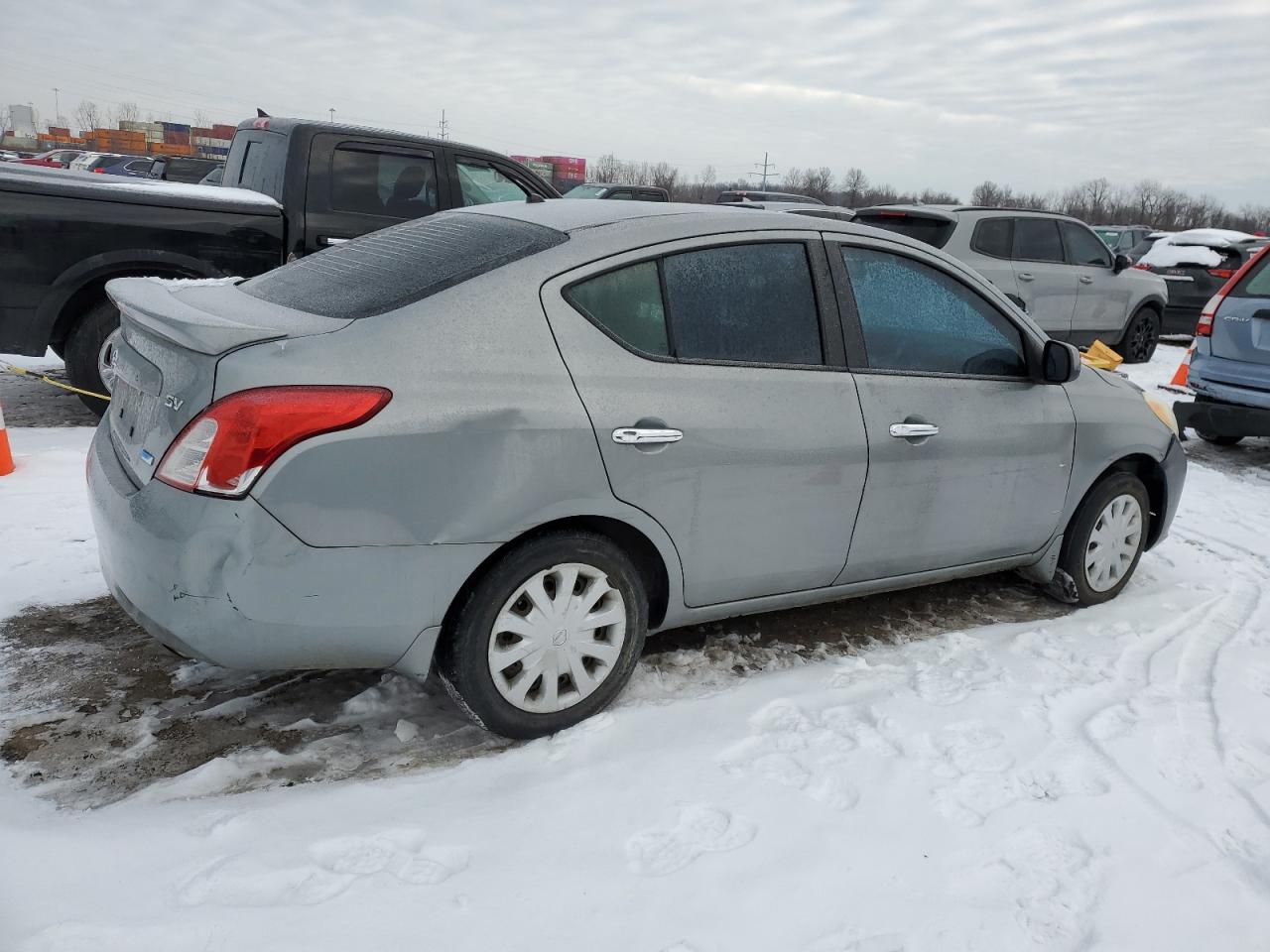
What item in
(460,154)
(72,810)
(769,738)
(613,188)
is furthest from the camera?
(613,188)

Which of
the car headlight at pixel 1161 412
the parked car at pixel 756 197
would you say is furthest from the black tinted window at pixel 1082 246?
the parked car at pixel 756 197

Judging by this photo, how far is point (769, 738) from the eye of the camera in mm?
3234

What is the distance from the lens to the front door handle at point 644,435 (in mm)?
3053

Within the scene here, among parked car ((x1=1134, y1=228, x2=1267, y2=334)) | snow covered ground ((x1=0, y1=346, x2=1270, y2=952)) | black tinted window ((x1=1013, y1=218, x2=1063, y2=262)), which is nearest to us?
snow covered ground ((x1=0, y1=346, x2=1270, y2=952))

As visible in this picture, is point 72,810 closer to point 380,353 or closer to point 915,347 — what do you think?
point 380,353

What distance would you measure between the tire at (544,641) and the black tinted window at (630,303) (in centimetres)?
64

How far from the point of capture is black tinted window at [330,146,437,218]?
24.3 ft

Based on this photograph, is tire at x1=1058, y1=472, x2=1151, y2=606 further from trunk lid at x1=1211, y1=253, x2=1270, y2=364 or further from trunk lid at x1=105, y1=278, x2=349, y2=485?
trunk lid at x1=1211, y1=253, x2=1270, y2=364

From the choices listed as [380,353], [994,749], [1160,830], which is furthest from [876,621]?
[380,353]

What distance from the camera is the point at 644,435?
10.1 ft

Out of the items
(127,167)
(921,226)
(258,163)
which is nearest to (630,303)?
(258,163)

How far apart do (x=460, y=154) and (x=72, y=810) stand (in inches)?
247

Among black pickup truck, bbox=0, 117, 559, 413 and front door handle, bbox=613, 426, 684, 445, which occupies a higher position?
black pickup truck, bbox=0, 117, 559, 413

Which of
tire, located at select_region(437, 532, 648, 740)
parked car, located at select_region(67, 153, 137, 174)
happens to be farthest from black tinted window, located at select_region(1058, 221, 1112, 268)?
parked car, located at select_region(67, 153, 137, 174)
